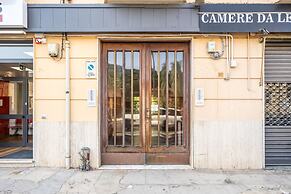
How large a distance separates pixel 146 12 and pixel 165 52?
1.05 m

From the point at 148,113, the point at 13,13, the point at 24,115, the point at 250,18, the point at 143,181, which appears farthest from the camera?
the point at 24,115

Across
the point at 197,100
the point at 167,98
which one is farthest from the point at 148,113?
the point at 197,100

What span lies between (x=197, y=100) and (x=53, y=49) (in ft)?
11.3

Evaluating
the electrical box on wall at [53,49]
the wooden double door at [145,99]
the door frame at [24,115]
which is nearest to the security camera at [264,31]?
the wooden double door at [145,99]

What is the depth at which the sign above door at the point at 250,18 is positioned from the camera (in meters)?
6.39

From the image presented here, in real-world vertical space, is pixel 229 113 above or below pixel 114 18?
below

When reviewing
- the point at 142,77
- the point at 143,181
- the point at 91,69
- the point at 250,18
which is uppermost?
the point at 250,18

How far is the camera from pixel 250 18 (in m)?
6.39

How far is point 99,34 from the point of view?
21.5 ft

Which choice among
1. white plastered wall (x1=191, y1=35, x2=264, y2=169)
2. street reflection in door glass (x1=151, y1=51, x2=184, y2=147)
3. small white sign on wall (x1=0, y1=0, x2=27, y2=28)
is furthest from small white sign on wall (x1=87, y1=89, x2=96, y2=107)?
white plastered wall (x1=191, y1=35, x2=264, y2=169)

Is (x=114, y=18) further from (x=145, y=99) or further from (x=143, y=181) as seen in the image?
(x=143, y=181)

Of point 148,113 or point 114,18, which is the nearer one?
point 114,18

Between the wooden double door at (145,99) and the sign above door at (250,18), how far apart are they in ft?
3.13

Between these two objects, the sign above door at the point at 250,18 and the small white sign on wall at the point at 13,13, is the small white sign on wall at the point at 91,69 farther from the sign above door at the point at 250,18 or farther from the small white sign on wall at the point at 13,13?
the sign above door at the point at 250,18
